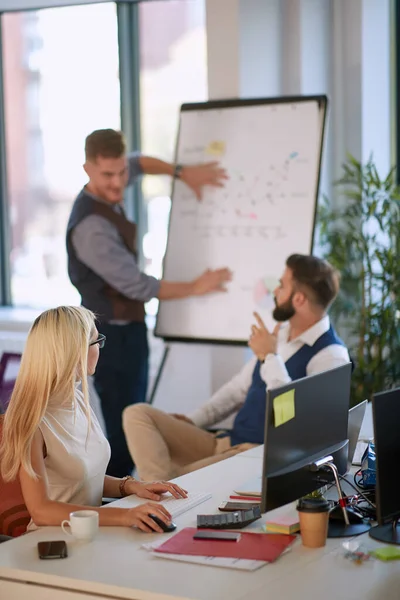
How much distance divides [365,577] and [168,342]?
3.07m

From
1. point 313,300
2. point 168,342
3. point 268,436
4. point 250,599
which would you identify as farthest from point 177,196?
point 250,599

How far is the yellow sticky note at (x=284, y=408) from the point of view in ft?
7.47

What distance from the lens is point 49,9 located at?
6.73m

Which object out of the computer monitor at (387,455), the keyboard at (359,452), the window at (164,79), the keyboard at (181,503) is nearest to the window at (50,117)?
the window at (164,79)

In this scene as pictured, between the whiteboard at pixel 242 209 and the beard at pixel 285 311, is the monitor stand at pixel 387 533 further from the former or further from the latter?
the whiteboard at pixel 242 209

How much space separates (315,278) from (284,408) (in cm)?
171

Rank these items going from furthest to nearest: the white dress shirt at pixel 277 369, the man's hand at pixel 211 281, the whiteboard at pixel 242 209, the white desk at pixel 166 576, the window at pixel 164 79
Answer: the window at pixel 164 79 → the man's hand at pixel 211 281 → the whiteboard at pixel 242 209 → the white dress shirt at pixel 277 369 → the white desk at pixel 166 576

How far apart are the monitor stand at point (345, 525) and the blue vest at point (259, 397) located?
1.30m

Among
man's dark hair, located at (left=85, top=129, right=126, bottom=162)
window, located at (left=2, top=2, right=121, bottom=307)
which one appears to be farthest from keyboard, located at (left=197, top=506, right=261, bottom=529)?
window, located at (left=2, top=2, right=121, bottom=307)

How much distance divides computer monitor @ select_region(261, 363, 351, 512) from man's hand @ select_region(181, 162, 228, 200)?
2453 mm

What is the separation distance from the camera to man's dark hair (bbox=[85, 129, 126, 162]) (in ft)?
15.6

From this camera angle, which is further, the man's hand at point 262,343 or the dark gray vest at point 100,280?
the dark gray vest at point 100,280

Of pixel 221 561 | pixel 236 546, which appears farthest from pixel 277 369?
pixel 221 561

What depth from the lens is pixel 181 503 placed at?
2689 mm
